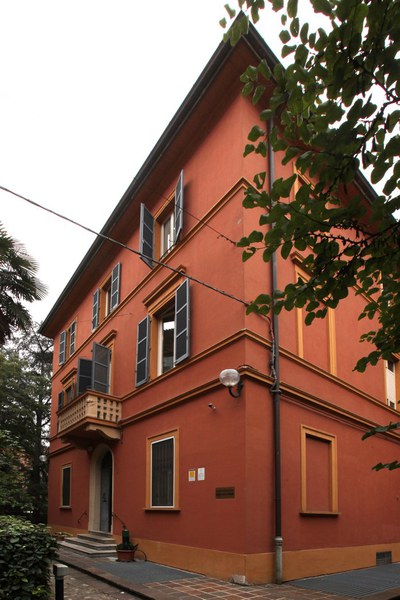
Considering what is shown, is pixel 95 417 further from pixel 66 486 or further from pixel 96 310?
pixel 66 486

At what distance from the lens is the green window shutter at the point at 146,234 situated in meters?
13.8

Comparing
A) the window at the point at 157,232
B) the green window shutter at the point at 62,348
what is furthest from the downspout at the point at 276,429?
the green window shutter at the point at 62,348

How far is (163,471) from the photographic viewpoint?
1162cm

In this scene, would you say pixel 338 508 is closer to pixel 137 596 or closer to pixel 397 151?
A: pixel 137 596

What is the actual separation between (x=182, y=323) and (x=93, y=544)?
626cm

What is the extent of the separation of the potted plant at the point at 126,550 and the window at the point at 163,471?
0.81 meters

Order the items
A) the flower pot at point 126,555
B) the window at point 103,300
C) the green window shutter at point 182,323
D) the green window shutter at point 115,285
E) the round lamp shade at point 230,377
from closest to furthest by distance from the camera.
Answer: the round lamp shade at point 230,377 < the green window shutter at point 182,323 < the flower pot at point 126,555 < the green window shutter at point 115,285 < the window at point 103,300

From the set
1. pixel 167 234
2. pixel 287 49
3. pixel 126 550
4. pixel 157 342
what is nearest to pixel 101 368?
pixel 157 342

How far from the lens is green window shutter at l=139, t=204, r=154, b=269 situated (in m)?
13.8

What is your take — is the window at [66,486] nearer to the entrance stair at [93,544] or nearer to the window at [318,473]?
the entrance stair at [93,544]

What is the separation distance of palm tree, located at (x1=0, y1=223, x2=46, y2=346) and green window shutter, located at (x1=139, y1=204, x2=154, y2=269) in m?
3.74

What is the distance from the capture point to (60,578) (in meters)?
5.44


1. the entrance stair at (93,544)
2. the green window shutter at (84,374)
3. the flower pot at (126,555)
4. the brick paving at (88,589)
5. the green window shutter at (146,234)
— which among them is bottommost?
the entrance stair at (93,544)

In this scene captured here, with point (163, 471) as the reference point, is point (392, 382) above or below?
above
